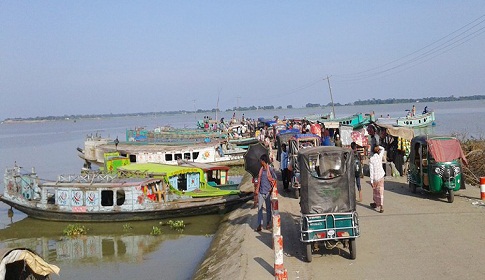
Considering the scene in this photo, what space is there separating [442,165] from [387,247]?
4.72 metres

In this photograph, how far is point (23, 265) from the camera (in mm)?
8539

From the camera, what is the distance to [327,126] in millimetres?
27031

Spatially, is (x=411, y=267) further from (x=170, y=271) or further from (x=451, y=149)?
(x=170, y=271)

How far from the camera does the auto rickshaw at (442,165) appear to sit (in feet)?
43.1

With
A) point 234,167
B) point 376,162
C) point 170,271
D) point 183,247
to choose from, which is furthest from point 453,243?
point 234,167

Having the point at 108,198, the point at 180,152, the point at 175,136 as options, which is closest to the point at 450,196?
the point at 108,198

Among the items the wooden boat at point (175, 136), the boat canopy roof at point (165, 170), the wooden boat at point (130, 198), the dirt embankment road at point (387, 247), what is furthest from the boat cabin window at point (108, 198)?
the wooden boat at point (175, 136)

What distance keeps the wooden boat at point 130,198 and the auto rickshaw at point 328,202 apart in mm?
9066

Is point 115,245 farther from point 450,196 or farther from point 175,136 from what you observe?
point 175,136

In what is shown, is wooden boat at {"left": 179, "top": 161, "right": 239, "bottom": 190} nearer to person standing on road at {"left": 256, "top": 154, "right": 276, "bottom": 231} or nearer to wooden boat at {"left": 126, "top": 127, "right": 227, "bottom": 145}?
person standing on road at {"left": 256, "top": 154, "right": 276, "bottom": 231}

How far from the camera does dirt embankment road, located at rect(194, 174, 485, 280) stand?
8477 millimetres

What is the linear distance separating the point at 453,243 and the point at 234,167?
24.8 m

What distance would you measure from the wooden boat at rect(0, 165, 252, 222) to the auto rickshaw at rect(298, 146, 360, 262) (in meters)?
9.07

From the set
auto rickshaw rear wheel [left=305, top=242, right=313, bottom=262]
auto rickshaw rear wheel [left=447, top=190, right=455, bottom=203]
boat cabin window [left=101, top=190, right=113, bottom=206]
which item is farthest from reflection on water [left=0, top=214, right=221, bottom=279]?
auto rickshaw rear wheel [left=447, top=190, right=455, bottom=203]
